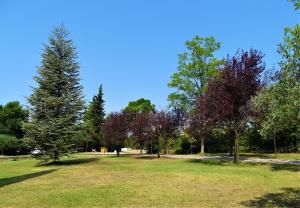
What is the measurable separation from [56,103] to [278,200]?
921 inches

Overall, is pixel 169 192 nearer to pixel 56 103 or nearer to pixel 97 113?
pixel 56 103

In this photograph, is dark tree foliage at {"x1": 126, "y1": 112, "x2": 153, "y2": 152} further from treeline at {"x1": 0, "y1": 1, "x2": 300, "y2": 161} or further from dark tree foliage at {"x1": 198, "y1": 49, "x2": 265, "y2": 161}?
dark tree foliage at {"x1": 198, "y1": 49, "x2": 265, "y2": 161}

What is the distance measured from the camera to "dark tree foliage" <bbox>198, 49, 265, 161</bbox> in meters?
25.0

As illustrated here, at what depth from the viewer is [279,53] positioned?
42.8 feet

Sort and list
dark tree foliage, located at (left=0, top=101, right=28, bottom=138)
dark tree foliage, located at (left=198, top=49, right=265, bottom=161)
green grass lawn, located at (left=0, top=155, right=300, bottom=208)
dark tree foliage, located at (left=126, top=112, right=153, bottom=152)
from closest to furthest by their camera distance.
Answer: green grass lawn, located at (left=0, top=155, right=300, bottom=208), dark tree foliage, located at (left=198, top=49, right=265, bottom=161), dark tree foliage, located at (left=126, top=112, right=153, bottom=152), dark tree foliage, located at (left=0, top=101, right=28, bottom=138)

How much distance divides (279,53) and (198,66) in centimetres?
3172

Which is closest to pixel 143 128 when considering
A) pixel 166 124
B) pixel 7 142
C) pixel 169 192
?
pixel 166 124

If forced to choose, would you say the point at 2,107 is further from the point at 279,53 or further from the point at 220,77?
the point at 279,53

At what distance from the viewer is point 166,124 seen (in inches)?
1449

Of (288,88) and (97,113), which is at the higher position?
(97,113)

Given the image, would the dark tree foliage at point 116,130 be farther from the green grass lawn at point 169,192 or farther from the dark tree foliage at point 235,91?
the green grass lawn at point 169,192

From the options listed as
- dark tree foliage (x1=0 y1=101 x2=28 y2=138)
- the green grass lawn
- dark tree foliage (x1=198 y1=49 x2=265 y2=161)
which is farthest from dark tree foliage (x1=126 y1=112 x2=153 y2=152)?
dark tree foliage (x1=0 y1=101 x2=28 y2=138)

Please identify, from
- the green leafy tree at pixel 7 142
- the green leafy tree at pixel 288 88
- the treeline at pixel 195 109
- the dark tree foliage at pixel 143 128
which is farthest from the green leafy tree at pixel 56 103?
the green leafy tree at pixel 7 142

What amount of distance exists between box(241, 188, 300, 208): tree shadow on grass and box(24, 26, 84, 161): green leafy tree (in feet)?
70.0
